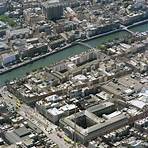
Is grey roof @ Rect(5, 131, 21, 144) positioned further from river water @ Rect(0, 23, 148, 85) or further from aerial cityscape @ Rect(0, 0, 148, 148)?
river water @ Rect(0, 23, 148, 85)

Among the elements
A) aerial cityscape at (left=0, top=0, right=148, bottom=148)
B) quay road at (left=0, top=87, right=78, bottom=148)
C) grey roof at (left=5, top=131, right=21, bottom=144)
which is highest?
aerial cityscape at (left=0, top=0, right=148, bottom=148)

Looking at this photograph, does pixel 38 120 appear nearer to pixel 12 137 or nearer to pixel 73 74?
pixel 12 137

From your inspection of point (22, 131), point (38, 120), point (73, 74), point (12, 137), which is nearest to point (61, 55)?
point (73, 74)

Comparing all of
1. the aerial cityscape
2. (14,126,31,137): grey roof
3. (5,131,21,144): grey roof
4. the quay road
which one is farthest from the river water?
(5,131,21,144): grey roof

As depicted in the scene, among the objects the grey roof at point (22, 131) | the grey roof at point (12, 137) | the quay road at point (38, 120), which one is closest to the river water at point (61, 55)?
the quay road at point (38, 120)

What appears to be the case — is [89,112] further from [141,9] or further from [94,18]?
[141,9]

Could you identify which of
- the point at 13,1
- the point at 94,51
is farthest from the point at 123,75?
the point at 13,1
